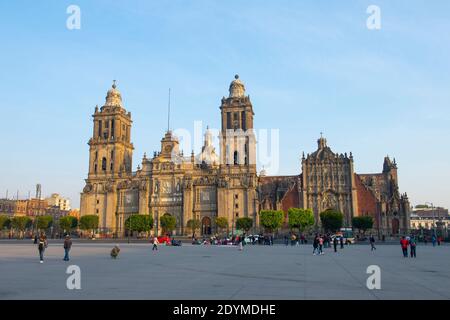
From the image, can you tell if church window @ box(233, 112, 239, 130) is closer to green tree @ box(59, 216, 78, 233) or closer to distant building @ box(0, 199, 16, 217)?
green tree @ box(59, 216, 78, 233)

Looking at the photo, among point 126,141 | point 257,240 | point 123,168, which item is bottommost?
point 257,240

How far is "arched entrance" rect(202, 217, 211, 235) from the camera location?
90812 millimetres

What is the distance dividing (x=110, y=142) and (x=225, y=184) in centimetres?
2962

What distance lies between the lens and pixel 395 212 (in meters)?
90.0

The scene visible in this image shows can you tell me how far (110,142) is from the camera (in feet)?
325

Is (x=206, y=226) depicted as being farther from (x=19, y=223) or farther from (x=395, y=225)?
(x=19, y=223)

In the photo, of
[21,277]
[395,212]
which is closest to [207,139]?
[395,212]

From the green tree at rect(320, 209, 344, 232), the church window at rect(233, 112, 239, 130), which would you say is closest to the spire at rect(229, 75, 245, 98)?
the church window at rect(233, 112, 239, 130)

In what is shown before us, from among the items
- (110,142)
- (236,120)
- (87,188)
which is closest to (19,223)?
(87,188)

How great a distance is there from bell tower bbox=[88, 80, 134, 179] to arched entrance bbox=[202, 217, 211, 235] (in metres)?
21.3

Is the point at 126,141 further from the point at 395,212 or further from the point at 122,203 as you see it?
the point at 395,212

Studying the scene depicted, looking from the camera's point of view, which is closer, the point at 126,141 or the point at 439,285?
the point at 439,285

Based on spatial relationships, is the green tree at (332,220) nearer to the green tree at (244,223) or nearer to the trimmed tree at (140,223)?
the green tree at (244,223)
